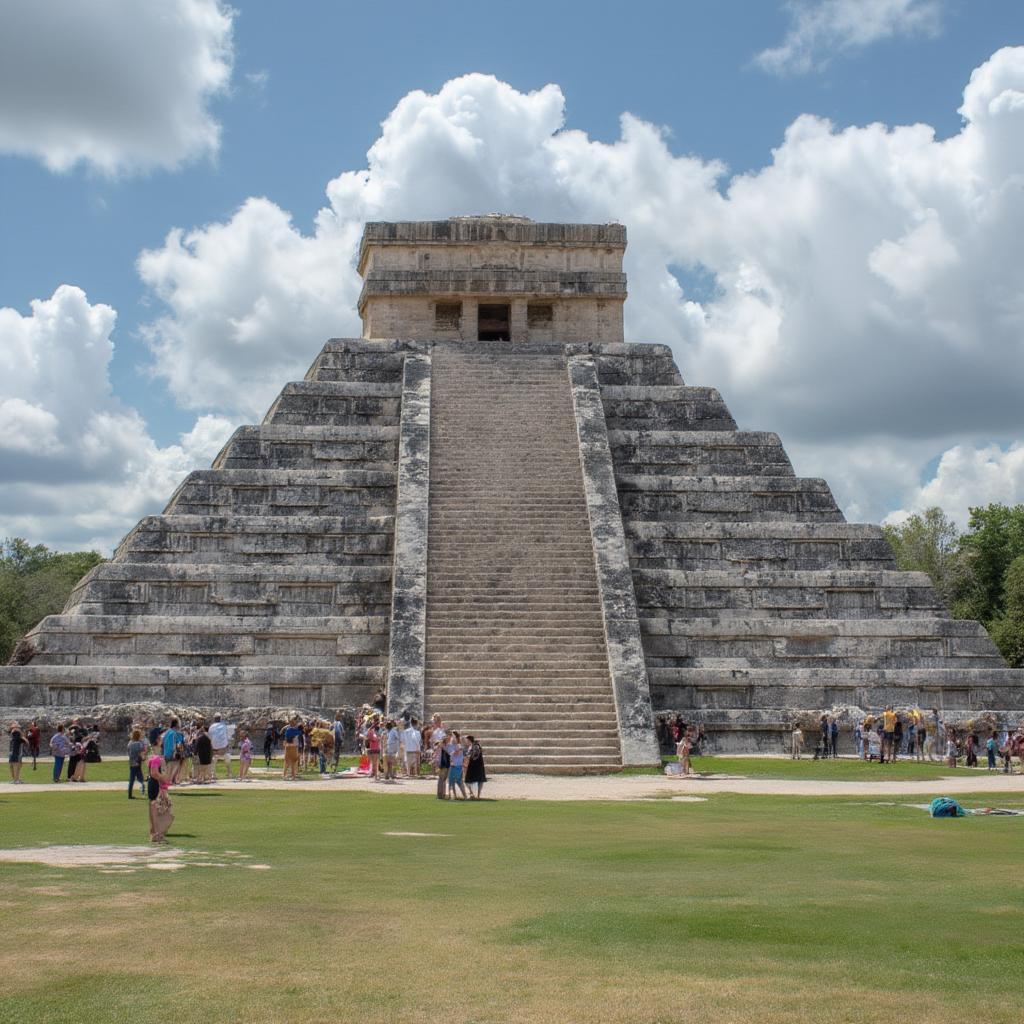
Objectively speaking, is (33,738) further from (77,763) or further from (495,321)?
(495,321)

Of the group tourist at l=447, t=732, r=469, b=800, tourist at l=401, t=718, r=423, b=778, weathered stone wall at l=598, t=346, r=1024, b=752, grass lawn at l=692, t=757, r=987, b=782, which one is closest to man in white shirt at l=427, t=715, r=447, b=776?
tourist at l=401, t=718, r=423, b=778

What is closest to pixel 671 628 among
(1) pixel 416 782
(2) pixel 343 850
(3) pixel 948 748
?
(3) pixel 948 748

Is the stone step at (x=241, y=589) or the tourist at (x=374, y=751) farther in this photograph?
the stone step at (x=241, y=589)

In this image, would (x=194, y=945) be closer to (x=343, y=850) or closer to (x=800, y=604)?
(x=343, y=850)

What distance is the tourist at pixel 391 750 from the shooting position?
60.2ft

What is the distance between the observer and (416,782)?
1830 centimetres

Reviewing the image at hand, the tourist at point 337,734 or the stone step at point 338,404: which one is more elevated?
the stone step at point 338,404

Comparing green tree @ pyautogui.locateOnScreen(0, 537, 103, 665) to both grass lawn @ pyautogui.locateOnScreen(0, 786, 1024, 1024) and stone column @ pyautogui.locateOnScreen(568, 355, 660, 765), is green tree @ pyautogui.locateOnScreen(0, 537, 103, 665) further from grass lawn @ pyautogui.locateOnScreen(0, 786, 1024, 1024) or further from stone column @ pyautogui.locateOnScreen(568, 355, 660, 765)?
grass lawn @ pyautogui.locateOnScreen(0, 786, 1024, 1024)

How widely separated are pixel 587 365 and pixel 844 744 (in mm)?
10795

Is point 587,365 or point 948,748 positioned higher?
point 587,365

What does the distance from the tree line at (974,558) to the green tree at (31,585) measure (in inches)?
1312

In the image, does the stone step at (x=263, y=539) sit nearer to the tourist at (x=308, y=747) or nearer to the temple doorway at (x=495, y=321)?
the tourist at (x=308, y=747)

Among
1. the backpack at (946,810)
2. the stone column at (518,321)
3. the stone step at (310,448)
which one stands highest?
the stone column at (518,321)

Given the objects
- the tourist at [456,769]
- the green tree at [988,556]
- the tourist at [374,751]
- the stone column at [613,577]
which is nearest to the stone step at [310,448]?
the stone column at [613,577]
